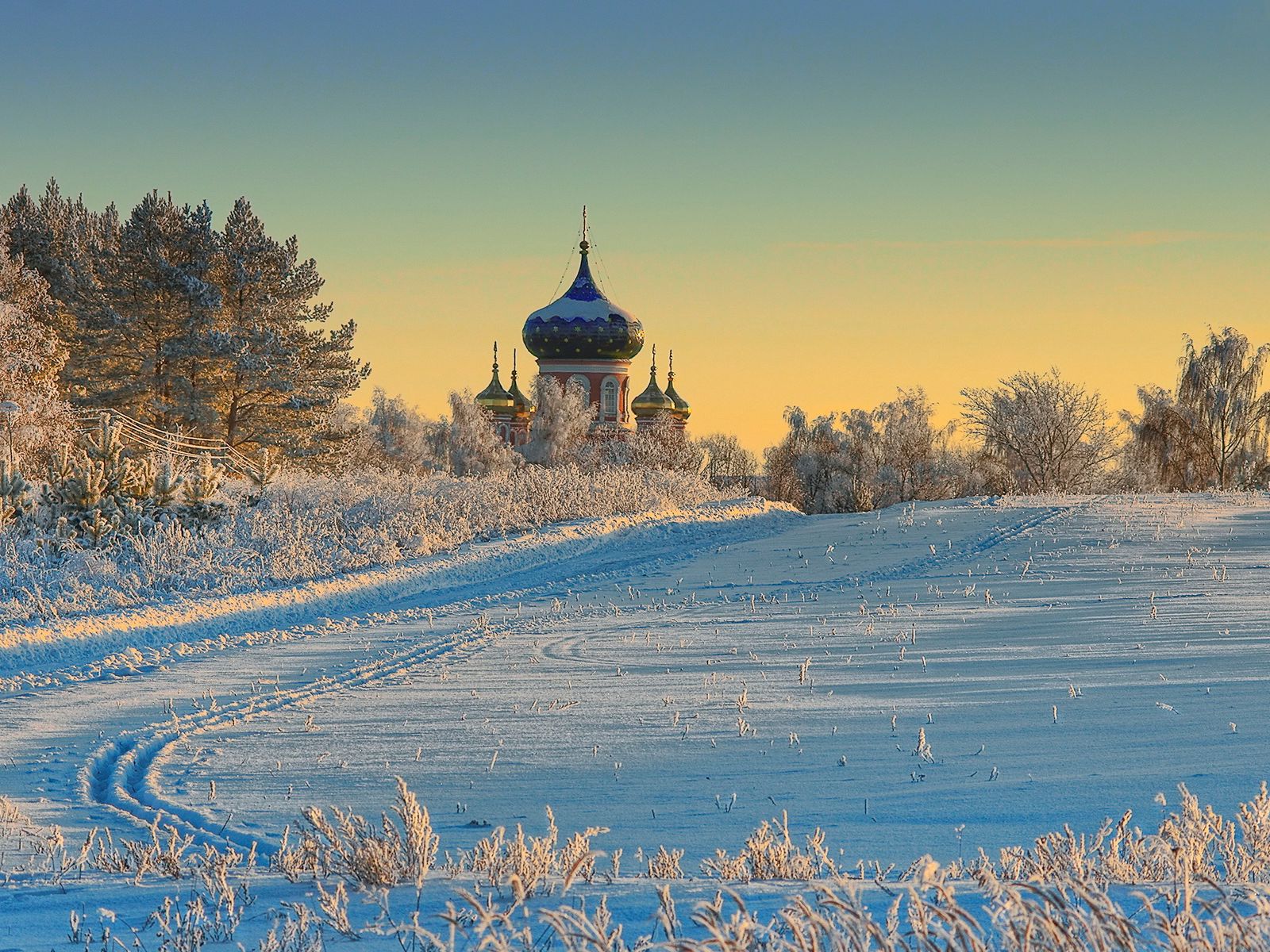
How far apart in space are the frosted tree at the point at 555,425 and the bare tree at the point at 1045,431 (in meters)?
20.0

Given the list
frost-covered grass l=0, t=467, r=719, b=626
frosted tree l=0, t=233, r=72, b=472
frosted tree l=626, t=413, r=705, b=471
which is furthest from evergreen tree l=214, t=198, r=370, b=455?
frosted tree l=626, t=413, r=705, b=471

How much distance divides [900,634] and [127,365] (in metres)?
29.7

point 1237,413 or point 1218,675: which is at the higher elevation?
point 1237,413

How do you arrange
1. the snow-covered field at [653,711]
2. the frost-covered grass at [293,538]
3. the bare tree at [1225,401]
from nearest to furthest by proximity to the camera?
1. the snow-covered field at [653,711]
2. the frost-covered grass at [293,538]
3. the bare tree at [1225,401]

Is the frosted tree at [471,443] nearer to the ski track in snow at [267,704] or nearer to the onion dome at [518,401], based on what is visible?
the onion dome at [518,401]

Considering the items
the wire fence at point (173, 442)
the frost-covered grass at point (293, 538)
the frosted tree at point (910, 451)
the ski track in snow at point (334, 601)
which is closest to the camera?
the ski track in snow at point (334, 601)

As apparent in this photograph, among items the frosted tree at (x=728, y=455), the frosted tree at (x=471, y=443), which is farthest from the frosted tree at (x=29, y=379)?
the frosted tree at (x=728, y=455)

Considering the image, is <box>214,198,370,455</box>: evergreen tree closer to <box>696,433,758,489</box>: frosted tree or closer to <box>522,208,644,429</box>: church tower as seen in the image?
<box>522,208,644,429</box>: church tower

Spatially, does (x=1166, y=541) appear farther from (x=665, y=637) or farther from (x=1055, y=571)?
(x=665, y=637)

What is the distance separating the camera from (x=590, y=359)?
6925 cm

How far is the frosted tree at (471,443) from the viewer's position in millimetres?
61406

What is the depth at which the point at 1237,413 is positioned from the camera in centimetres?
4334

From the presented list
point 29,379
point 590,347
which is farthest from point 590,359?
point 29,379

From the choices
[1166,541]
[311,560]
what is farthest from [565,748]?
[1166,541]
